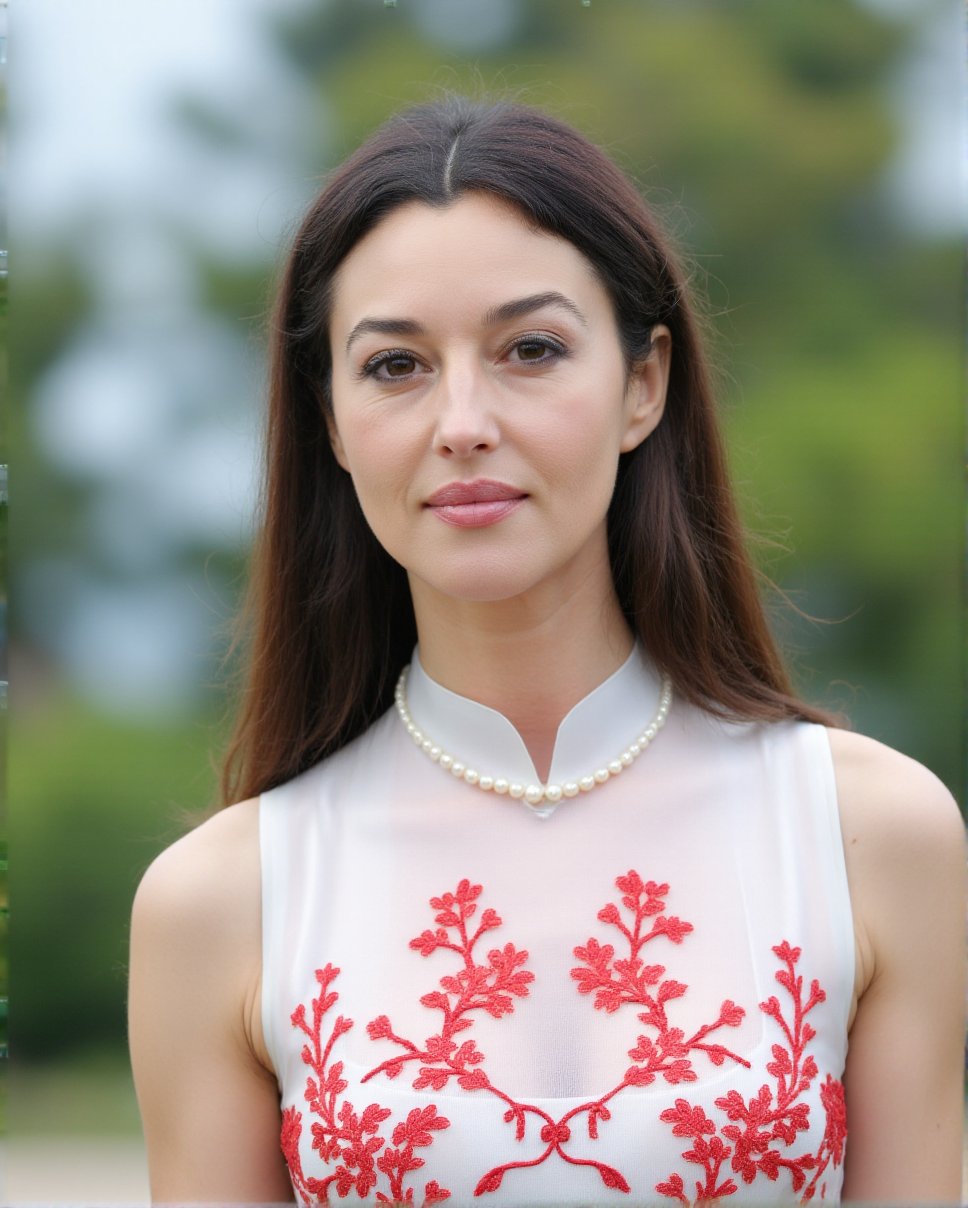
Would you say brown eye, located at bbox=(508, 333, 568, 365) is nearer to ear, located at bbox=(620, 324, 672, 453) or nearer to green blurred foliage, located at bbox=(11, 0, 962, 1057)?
ear, located at bbox=(620, 324, 672, 453)

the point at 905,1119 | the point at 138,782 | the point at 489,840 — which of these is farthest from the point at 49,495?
the point at 905,1119

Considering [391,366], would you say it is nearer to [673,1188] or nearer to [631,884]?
[631,884]

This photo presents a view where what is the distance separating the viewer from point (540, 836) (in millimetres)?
1637

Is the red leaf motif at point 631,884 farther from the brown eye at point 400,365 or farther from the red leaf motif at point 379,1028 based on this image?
the brown eye at point 400,365

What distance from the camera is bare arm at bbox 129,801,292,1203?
163 centimetres

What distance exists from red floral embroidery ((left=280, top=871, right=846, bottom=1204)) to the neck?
0.23 metres

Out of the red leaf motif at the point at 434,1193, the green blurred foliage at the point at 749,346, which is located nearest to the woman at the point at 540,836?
the red leaf motif at the point at 434,1193

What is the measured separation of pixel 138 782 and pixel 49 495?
1.16 m

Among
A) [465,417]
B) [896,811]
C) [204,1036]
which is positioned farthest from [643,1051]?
[465,417]

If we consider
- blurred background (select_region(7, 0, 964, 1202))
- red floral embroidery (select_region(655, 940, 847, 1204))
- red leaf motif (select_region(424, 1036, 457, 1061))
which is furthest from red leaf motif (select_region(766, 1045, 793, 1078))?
blurred background (select_region(7, 0, 964, 1202))

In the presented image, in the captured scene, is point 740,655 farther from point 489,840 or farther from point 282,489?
point 282,489

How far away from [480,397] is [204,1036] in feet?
2.50

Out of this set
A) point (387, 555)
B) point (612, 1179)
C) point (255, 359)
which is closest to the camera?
point (612, 1179)

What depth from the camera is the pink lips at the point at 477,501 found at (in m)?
→ 1.51
